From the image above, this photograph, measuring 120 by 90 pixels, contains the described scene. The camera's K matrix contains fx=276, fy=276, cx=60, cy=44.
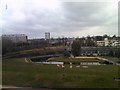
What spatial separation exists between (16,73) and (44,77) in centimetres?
492

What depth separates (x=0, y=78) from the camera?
31.8 metres

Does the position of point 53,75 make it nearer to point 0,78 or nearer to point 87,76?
point 87,76

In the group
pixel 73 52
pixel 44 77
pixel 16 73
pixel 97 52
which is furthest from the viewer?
pixel 97 52

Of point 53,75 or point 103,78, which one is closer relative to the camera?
point 103,78

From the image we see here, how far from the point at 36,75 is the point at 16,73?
326cm

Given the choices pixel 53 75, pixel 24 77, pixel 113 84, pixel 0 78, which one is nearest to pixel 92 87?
pixel 113 84

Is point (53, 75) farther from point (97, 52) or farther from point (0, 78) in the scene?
point (97, 52)

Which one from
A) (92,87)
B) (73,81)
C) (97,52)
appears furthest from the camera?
(97,52)

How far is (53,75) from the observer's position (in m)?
32.0

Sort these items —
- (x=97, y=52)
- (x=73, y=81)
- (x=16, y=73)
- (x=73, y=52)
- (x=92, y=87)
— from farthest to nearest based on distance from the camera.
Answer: (x=97, y=52), (x=73, y=52), (x=16, y=73), (x=73, y=81), (x=92, y=87)

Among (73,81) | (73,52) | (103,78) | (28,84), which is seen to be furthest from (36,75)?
(73,52)

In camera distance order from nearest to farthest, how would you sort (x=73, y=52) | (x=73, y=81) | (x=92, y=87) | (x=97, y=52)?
(x=92, y=87)
(x=73, y=81)
(x=73, y=52)
(x=97, y=52)

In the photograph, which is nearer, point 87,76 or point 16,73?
point 87,76

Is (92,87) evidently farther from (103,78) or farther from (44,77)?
(44,77)
